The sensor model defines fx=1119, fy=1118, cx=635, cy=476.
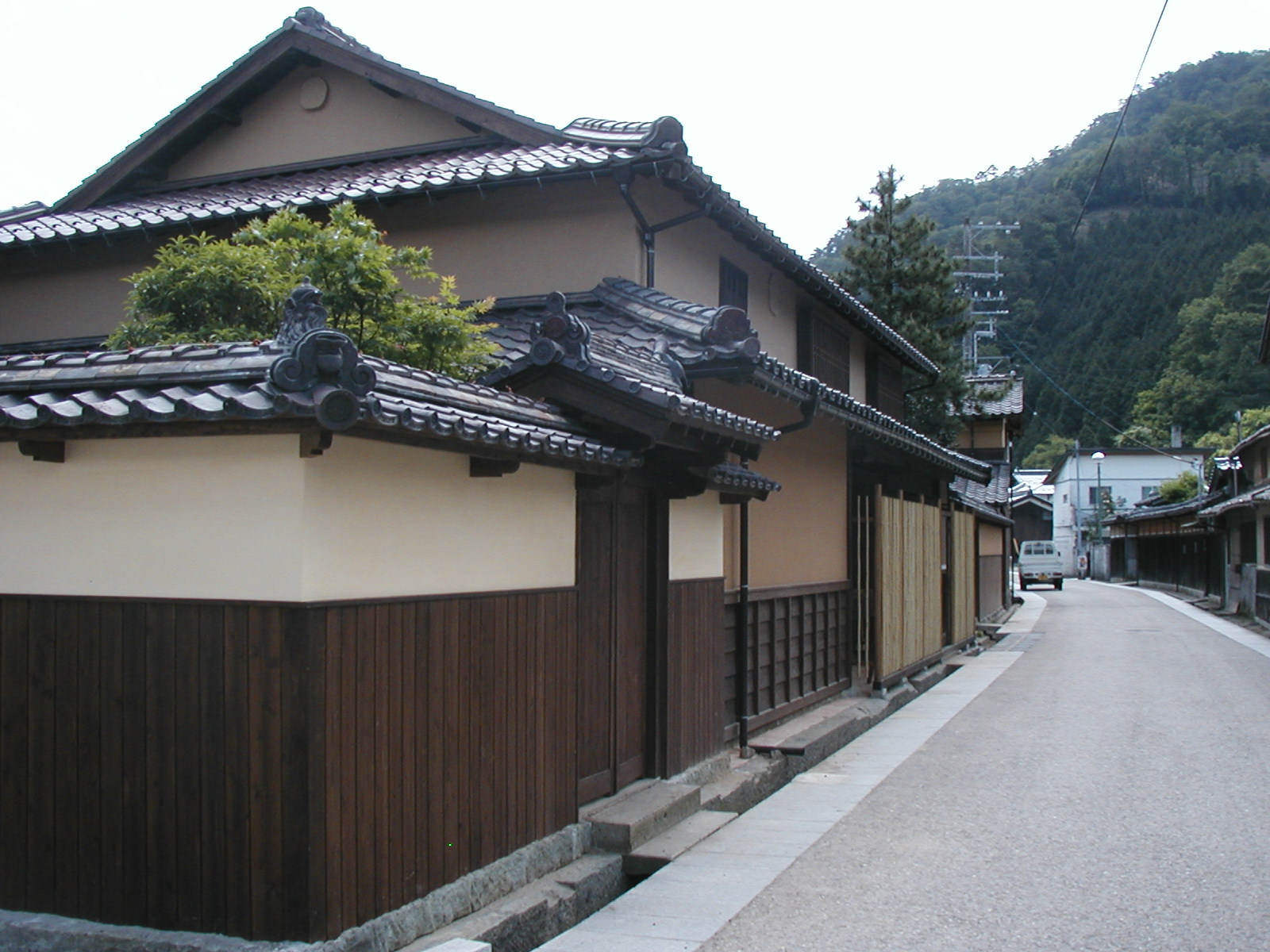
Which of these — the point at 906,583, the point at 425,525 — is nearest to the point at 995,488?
the point at 906,583

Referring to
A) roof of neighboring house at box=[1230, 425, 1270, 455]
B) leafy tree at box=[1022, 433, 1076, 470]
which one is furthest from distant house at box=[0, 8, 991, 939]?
leafy tree at box=[1022, 433, 1076, 470]

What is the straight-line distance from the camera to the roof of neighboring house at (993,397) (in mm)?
33562

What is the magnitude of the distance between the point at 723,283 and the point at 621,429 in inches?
255

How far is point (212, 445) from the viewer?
17.3 feet

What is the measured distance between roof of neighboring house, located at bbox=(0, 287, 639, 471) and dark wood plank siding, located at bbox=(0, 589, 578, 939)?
3.08 feet

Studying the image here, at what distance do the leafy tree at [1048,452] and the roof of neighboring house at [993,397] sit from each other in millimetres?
47564

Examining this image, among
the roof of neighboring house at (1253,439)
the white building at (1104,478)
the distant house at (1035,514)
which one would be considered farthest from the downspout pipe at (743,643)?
the distant house at (1035,514)

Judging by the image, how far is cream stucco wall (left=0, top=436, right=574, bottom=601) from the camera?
516 centimetres

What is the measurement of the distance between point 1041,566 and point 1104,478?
24.6m

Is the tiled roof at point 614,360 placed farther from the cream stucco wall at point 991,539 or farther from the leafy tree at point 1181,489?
the leafy tree at point 1181,489

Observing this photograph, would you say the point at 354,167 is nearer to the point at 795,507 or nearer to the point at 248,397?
the point at 795,507

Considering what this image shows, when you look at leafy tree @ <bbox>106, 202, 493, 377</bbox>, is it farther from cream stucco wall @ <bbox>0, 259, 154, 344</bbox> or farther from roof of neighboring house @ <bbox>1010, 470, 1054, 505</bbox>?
roof of neighboring house @ <bbox>1010, 470, 1054, 505</bbox>

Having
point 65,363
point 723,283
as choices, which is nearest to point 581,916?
point 65,363

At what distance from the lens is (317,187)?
12.6 m
